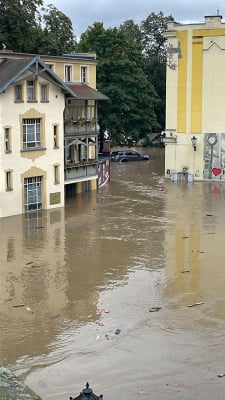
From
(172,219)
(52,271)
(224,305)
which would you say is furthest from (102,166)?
(224,305)

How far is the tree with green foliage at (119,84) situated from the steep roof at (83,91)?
1850 cm

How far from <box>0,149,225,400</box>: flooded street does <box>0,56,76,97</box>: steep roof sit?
7.26 m

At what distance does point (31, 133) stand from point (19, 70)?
3.65 meters

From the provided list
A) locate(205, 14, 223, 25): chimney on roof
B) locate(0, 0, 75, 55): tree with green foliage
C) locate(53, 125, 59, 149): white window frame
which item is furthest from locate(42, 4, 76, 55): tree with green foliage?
locate(53, 125, 59, 149): white window frame

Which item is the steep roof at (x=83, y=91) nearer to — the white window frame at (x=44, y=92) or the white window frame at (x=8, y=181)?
the white window frame at (x=44, y=92)

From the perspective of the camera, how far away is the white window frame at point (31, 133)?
1374 inches

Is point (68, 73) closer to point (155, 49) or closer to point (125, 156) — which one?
point (125, 156)

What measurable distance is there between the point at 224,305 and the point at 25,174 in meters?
17.9

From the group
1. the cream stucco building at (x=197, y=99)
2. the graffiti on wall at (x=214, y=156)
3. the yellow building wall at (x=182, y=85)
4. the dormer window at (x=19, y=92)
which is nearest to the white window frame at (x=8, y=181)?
the dormer window at (x=19, y=92)

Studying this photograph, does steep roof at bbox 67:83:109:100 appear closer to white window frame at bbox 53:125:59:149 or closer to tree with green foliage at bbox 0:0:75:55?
white window frame at bbox 53:125:59:149

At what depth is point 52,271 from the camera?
24078 mm

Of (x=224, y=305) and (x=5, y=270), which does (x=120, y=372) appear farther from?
(x=5, y=270)

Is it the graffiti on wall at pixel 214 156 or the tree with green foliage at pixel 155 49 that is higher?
the tree with green foliage at pixel 155 49

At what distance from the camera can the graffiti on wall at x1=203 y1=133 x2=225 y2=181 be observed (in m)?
47.9
